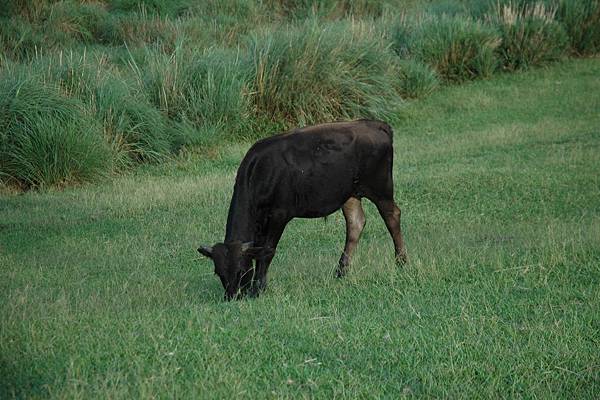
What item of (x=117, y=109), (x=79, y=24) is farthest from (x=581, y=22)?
(x=117, y=109)

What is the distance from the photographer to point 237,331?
20.8 feet

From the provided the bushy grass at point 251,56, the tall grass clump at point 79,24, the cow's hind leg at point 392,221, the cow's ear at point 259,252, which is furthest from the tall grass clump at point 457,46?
the cow's ear at point 259,252

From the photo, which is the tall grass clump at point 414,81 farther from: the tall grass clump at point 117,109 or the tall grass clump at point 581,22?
the tall grass clump at point 117,109

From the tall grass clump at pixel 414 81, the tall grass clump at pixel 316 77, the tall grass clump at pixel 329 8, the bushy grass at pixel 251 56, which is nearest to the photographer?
the bushy grass at pixel 251 56

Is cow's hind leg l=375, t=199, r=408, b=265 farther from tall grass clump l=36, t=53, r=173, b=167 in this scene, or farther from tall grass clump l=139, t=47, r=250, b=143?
tall grass clump l=139, t=47, r=250, b=143

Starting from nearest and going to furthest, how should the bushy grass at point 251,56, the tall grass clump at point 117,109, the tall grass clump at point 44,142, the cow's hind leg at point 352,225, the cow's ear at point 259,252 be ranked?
the cow's ear at point 259,252, the cow's hind leg at point 352,225, the tall grass clump at point 44,142, the tall grass clump at point 117,109, the bushy grass at point 251,56

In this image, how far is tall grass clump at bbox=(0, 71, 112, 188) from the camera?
14273 mm

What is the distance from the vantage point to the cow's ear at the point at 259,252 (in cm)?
788

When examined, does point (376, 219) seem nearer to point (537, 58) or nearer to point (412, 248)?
point (412, 248)

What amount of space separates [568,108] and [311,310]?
14198 millimetres

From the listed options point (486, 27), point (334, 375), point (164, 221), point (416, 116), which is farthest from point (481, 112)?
point (334, 375)

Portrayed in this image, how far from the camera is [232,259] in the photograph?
25.9 ft

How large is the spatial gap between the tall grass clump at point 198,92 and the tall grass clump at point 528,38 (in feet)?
29.0

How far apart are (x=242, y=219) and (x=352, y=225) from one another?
145cm
